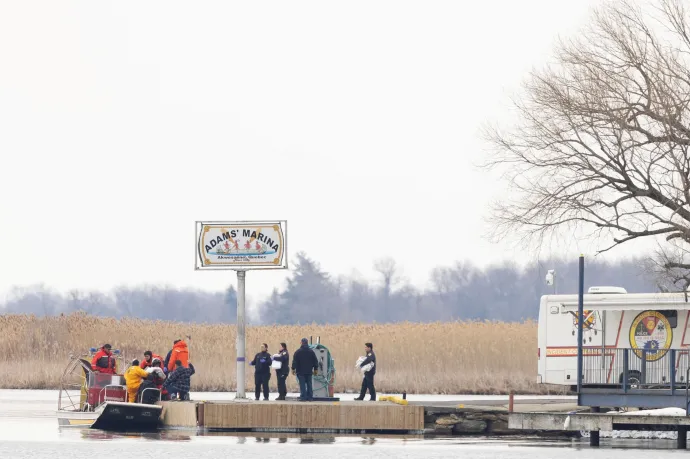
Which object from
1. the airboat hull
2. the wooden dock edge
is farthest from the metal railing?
the airboat hull

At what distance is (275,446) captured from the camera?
29438 millimetres

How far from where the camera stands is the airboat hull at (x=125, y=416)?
33.1 meters

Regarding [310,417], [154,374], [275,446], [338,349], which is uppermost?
[338,349]

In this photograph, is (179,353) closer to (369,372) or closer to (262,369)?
(262,369)

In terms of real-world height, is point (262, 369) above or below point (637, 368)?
below

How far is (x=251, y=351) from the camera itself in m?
56.0

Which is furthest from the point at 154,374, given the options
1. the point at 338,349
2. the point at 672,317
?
the point at 338,349

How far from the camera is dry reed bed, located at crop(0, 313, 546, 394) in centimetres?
Result: 4894

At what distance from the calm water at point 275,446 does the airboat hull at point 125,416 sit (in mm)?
414

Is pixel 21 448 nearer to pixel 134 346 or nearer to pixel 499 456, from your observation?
pixel 499 456

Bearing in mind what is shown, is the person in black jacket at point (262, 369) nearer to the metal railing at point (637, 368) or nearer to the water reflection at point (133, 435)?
the water reflection at point (133, 435)

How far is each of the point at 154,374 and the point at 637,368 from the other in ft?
37.1

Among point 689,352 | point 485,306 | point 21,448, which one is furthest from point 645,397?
point 485,306

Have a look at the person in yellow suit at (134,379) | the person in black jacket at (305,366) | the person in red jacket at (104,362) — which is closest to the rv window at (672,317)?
the person in black jacket at (305,366)
